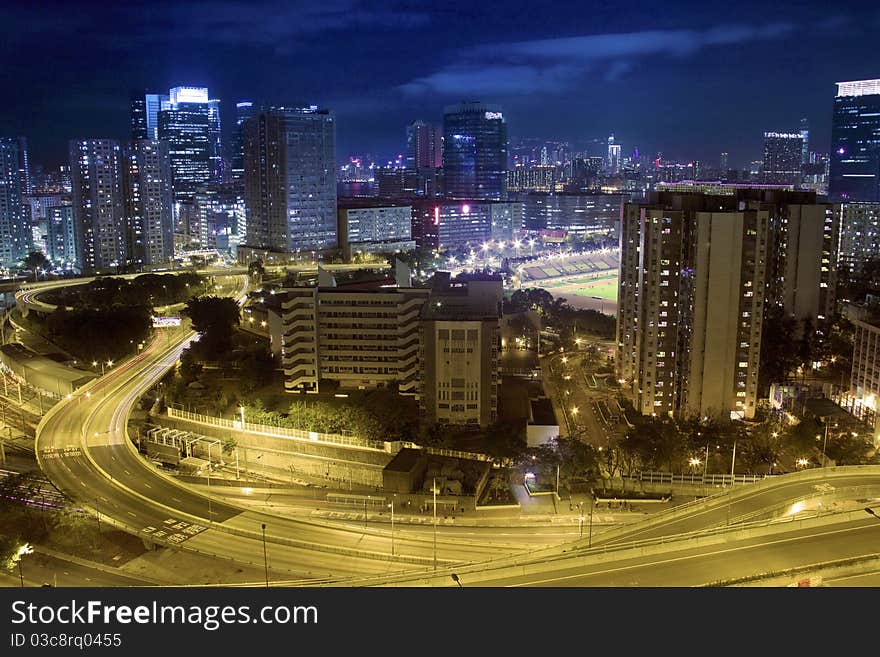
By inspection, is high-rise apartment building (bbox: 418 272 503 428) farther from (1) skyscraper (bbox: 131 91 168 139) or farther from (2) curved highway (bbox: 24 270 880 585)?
(1) skyscraper (bbox: 131 91 168 139)

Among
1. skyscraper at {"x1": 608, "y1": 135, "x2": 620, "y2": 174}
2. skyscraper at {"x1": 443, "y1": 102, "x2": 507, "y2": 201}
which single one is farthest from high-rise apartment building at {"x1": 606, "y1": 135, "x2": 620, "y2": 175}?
skyscraper at {"x1": 443, "y1": 102, "x2": 507, "y2": 201}

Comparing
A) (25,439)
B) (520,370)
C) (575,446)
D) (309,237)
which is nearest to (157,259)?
(309,237)

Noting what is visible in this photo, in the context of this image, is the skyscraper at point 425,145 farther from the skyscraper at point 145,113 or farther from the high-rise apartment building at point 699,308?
the high-rise apartment building at point 699,308

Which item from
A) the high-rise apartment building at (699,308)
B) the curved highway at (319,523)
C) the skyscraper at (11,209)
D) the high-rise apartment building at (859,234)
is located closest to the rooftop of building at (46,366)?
the curved highway at (319,523)

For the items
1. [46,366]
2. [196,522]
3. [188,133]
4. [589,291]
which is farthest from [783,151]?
[196,522]

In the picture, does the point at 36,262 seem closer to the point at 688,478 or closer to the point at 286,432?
the point at 286,432

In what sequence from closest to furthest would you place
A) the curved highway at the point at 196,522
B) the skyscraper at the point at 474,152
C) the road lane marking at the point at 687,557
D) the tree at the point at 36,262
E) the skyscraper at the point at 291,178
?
the road lane marking at the point at 687,557 < the curved highway at the point at 196,522 < the tree at the point at 36,262 < the skyscraper at the point at 291,178 < the skyscraper at the point at 474,152
